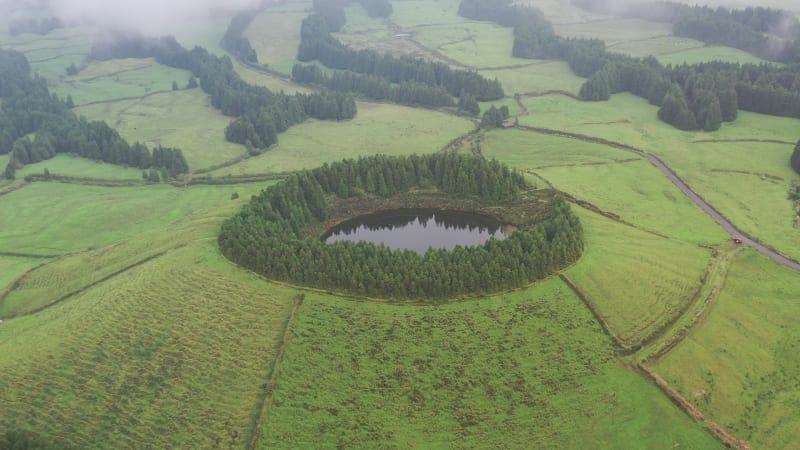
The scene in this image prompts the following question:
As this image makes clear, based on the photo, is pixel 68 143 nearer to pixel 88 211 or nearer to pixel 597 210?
pixel 88 211

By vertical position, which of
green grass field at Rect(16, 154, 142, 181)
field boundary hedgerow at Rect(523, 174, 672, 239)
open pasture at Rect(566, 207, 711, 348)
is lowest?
green grass field at Rect(16, 154, 142, 181)

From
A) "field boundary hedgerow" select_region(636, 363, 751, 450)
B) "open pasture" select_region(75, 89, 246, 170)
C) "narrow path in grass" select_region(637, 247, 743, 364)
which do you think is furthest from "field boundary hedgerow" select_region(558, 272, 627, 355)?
"open pasture" select_region(75, 89, 246, 170)

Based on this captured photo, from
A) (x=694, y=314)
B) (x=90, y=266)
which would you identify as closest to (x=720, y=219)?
(x=694, y=314)

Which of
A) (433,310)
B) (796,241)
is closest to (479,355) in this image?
(433,310)

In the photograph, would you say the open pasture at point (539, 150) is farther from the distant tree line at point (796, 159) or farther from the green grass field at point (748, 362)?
the green grass field at point (748, 362)

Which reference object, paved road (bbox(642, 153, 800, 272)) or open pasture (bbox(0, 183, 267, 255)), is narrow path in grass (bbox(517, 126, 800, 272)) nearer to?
paved road (bbox(642, 153, 800, 272))

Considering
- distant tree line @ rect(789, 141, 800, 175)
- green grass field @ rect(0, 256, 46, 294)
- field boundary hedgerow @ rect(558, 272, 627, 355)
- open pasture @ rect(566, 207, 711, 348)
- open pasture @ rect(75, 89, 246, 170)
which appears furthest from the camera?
open pasture @ rect(75, 89, 246, 170)
